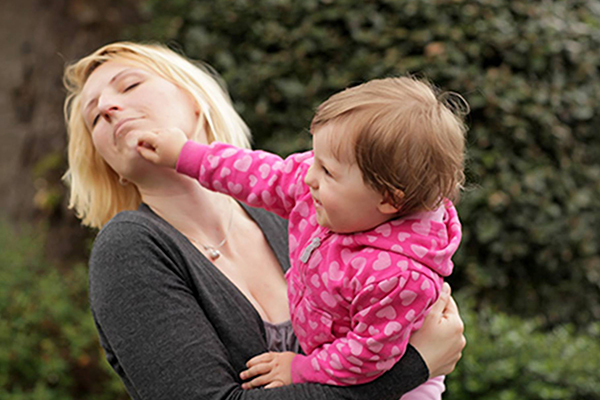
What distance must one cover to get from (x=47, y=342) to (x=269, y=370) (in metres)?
2.57

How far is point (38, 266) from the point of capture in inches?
177

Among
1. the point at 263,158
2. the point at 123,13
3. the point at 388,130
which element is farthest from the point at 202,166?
the point at 123,13

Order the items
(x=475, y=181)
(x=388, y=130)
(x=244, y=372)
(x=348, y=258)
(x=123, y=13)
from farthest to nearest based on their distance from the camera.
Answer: (x=123, y=13), (x=475, y=181), (x=244, y=372), (x=348, y=258), (x=388, y=130)

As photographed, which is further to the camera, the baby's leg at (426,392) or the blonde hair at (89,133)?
the blonde hair at (89,133)

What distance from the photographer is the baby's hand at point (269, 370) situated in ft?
5.18

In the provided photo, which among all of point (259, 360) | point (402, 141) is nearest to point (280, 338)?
point (259, 360)

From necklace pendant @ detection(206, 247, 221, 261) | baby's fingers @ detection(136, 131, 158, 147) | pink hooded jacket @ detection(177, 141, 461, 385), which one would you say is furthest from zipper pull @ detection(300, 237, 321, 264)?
baby's fingers @ detection(136, 131, 158, 147)

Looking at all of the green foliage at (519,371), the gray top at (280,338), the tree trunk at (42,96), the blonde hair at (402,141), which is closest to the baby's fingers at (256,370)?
the gray top at (280,338)

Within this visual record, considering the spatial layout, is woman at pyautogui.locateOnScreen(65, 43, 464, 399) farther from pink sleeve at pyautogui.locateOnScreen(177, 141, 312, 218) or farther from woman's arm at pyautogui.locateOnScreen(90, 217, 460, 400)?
pink sleeve at pyautogui.locateOnScreen(177, 141, 312, 218)

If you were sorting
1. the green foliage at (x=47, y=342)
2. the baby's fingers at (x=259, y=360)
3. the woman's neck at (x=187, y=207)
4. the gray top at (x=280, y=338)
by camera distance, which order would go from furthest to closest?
the green foliage at (x=47, y=342)
the woman's neck at (x=187, y=207)
the gray top at (x=280, y=338)
the baby's fingers at (x=259, y=360)

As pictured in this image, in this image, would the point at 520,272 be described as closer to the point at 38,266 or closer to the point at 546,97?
the point at 546,97

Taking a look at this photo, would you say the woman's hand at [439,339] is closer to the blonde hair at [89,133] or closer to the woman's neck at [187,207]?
the woman's neck at [187,207]

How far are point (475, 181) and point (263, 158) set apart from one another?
251cm

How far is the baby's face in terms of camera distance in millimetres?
1414
